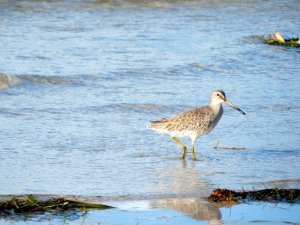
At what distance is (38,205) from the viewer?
20.6 feet

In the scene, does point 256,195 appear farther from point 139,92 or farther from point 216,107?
point 139,92

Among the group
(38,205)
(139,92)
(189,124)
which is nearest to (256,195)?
(38,205)

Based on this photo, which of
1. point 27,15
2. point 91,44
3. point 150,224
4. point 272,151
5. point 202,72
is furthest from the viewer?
point 27,15

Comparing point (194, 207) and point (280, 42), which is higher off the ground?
point (194, 207)

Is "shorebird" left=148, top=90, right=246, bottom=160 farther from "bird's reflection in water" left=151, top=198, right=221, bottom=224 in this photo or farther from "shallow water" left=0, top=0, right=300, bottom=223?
"bird's reflection in water" left=151, top=198, right=221, bottom=224

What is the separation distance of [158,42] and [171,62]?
1244 mm

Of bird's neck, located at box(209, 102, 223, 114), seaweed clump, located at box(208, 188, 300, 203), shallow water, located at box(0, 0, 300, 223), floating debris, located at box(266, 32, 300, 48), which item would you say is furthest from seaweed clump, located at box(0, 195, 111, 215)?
floating debris, located at box(266, 32, 300, 48)

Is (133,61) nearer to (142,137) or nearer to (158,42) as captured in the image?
(158,42)

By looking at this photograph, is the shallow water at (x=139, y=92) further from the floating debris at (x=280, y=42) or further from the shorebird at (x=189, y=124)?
the floating debris at (x=280, y=42)

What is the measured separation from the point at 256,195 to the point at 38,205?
5.91 feet

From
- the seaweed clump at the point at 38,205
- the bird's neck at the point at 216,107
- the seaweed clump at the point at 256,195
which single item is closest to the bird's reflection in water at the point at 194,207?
the seaweed clump at the point at 256,195

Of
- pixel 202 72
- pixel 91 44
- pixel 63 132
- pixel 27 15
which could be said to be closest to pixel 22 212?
pixel 63 132

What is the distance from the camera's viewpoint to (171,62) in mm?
12445

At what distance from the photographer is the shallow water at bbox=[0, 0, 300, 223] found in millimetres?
7594
